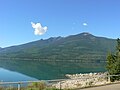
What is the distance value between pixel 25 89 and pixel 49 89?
1.79 metres

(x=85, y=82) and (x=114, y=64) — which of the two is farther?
(x=114, y=64)

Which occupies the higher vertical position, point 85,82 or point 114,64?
point 114,64

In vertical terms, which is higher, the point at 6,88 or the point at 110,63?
the point at 110,63

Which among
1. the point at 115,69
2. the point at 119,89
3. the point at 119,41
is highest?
the point at 119,41

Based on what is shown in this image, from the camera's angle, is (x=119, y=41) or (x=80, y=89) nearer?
(x=80, y=89)

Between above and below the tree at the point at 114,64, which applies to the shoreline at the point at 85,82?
below

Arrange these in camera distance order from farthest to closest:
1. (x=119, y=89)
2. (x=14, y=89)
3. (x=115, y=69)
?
(x=115, y=69)
(x=119, y=89)
(x=14, y=89)

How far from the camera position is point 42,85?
19.5 meters

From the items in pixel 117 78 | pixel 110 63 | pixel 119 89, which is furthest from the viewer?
pixel 110 63

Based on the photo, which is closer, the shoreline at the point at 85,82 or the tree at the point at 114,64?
the shoreline at the point at 85,82

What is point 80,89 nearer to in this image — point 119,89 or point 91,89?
point 91,89

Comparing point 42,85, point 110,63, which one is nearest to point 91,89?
point 42,85

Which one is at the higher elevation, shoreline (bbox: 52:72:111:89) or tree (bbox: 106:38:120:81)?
tree (bbox: 106:38:120:81)

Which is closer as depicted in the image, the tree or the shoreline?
the shoreline
